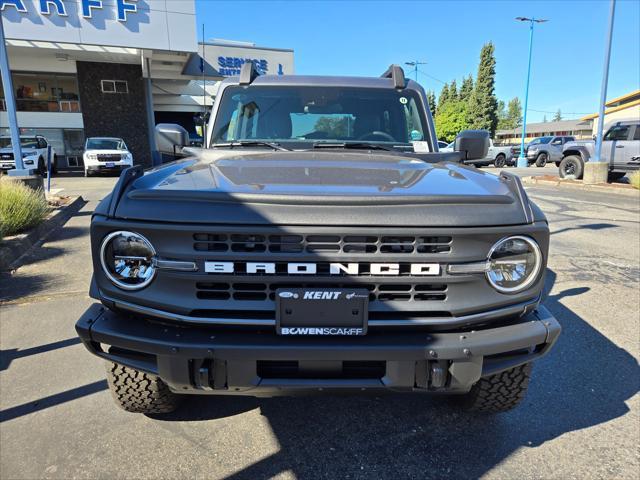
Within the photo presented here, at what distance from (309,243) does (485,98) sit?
59415mm

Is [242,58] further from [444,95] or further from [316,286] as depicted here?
[444,95]

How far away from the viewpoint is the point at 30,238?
646 centimetres

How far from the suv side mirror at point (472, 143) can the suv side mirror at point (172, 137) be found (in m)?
2.05

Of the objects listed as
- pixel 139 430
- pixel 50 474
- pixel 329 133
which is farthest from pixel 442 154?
pixel 50 474

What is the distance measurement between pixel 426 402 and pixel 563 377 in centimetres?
102

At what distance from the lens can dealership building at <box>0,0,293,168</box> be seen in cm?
1738

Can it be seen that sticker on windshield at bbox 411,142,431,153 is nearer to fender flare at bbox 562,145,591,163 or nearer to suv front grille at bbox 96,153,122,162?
fender flare at bbox 562,145,591,163

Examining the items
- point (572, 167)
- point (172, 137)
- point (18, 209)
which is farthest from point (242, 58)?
point (172, 137)

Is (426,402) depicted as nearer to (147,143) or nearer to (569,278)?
(569,278)

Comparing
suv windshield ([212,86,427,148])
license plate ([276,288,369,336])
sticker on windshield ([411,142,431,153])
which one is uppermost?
suv windshield ([212,86,427,148])

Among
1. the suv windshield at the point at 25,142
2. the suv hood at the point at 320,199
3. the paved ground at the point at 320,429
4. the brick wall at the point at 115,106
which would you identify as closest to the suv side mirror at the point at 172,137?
the suv hood at the point at 320,199

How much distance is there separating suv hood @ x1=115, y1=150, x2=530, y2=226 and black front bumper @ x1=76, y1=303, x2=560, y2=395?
0.46 metres

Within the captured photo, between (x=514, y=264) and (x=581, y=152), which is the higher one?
(x=581, y=152)

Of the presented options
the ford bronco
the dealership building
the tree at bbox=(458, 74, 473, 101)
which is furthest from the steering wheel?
the tree at bbox=(458, 74, 473, 101)
